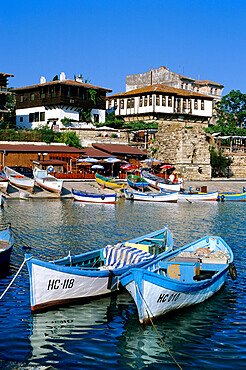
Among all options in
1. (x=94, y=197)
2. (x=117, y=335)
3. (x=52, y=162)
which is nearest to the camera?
Result: (x=117, y=335)

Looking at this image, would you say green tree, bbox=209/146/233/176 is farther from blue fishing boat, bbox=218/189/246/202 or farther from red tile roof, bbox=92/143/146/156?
blue fishing boat, bbox=218/189/246/202

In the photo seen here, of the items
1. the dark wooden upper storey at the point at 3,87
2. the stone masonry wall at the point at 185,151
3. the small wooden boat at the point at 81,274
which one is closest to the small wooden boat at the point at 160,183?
the stone masonry wall at the point at 185,151

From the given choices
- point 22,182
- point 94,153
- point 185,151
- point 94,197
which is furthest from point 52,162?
point 185,151

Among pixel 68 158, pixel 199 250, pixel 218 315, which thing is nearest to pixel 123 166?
pixel 68 158

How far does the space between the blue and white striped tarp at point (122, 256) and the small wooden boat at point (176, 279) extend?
65cm

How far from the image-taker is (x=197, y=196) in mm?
50625

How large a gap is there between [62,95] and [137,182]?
2357 cm

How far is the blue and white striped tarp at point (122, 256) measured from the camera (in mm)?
16359

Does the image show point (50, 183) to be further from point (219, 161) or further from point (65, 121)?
point (219, 161)

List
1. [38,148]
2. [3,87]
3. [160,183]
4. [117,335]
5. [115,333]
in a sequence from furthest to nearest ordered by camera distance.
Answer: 1. [3,87]
2. [38,148]
3. [160,183]
4. [115,333]
5. [117,335]

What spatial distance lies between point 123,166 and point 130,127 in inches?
765

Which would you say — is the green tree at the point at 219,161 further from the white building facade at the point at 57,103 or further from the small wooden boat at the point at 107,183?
the small wooden boat at the point at 107,183

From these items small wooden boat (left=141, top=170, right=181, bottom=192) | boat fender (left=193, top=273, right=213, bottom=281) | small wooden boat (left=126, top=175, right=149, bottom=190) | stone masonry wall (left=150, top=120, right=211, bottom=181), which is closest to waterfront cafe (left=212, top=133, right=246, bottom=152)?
stone masonry wall (left=150, top=120, right=211, bottom=181)

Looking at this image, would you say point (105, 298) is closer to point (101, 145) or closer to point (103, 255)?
point (103, 255)
